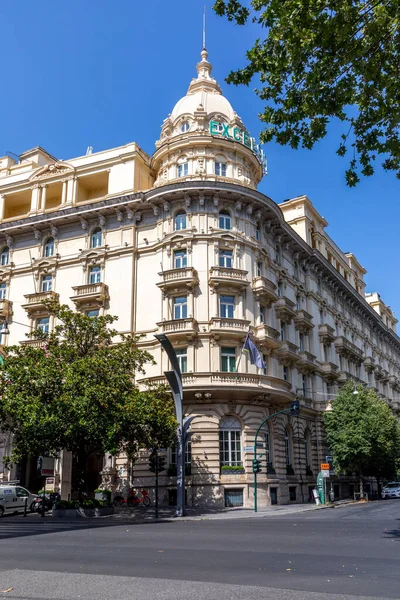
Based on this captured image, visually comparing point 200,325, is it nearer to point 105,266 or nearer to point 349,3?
point 105,266

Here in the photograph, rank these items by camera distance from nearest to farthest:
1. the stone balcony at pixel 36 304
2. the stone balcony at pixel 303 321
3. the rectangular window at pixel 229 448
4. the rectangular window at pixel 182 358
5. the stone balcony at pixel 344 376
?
the rectangular window at pixel 229 448 → the rectangular window at pixel 182 358 → the stone balcony at pixel 36 304 → the stone balcony at pixel 303 321 → the stone balcony at pixel 344 376

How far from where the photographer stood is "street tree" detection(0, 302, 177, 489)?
25203 millimetres

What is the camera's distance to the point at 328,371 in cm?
4481

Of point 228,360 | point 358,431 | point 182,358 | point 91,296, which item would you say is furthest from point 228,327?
point 358,431

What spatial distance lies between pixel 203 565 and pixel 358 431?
31339mm

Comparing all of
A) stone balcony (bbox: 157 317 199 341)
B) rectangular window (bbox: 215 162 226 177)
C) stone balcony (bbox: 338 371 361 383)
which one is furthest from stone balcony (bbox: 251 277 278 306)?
stone balcony (bbox: 338 371 361 383)

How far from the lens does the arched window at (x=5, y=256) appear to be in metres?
41.7

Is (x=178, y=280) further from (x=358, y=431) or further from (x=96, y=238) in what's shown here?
(x=358, y=431)

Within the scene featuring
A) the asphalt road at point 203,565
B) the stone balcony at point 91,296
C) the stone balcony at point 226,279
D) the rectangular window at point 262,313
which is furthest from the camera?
the stone balcony at point 91,296

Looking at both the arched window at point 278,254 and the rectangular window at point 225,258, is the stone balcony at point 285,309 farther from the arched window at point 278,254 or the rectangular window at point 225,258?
the rectangular window at point 225,258

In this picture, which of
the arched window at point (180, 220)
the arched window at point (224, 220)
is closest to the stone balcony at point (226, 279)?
the arched window at point (224, 220)

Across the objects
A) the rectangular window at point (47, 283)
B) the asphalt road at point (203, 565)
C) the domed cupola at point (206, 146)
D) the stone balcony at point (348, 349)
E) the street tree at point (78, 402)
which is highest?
the domed cupola at point (206, 146)

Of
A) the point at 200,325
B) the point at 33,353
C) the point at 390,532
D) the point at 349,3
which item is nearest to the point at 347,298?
the point at 200,325

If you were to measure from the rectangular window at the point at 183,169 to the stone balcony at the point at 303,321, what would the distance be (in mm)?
12696
